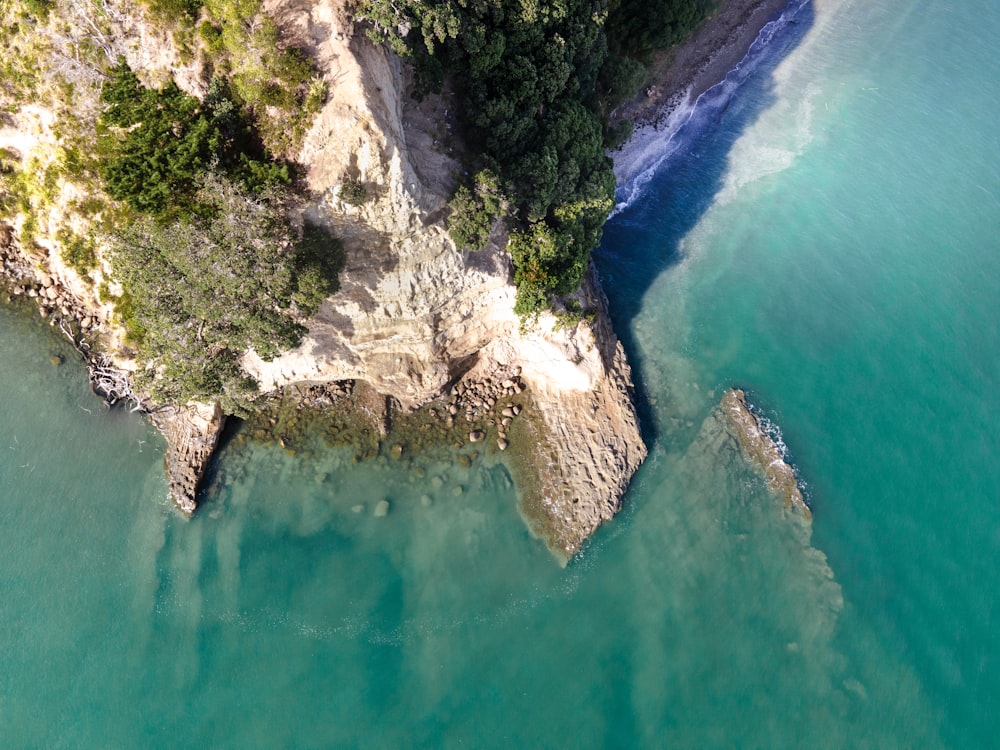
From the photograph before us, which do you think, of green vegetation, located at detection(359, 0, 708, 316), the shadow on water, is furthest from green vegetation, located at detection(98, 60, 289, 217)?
the shadow on water

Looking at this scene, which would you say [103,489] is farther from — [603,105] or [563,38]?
[603,105]

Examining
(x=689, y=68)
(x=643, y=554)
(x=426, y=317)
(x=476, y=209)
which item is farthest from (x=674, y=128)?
(x=643, y=554)

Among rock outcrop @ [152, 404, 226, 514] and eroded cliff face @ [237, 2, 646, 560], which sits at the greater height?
eroded cliff face @ [237, 2, 646, 560]

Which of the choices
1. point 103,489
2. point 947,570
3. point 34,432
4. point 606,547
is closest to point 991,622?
point 947,570

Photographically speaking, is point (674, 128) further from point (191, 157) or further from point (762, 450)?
point (191, 157)

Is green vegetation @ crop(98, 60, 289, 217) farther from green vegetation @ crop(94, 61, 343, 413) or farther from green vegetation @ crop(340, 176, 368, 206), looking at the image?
green vegetation @ crop(340, 176, 368, 206)

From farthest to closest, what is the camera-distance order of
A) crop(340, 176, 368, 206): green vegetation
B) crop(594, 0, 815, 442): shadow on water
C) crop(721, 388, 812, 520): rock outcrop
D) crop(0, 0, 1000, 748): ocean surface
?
crop(594, 0, 815, 442): shadow on water, crop(721, 388, 812, 520): rock outcrop, crop(0, 0, 1000, 748): ocean surface, crop(340, 176, 368, 206): green vegetation
